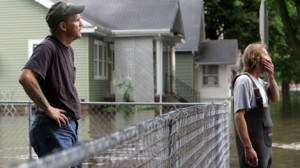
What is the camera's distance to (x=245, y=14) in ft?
152

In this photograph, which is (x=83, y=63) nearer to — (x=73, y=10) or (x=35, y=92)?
(x=73, y=10)

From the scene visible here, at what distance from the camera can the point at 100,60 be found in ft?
89.5

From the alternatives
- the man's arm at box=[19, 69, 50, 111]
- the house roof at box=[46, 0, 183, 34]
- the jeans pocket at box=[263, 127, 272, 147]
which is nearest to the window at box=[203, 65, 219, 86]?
the house roof at box=[46, 0, 183, 34]

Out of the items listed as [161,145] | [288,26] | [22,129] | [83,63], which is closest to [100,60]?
[83,63]

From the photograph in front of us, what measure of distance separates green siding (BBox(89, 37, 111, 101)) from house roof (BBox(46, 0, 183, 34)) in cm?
147

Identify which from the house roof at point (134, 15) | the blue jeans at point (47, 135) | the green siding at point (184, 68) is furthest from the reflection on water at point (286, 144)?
the green siding at point (184, 68)

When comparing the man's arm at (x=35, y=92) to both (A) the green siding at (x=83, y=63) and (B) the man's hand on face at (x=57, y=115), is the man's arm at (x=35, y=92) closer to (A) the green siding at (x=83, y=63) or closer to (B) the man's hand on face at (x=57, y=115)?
(B) the man's hand on face at (x=57, y=115)

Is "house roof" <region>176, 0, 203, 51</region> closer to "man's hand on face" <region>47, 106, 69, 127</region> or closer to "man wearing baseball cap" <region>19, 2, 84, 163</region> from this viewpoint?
"man wearing baseball cap" <region>19, 2, 84, 163</region>

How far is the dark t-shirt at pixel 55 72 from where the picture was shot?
4.66 m

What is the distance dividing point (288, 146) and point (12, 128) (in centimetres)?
808

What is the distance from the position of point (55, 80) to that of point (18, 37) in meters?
21.6

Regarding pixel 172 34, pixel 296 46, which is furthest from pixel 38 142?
pixel 172 34

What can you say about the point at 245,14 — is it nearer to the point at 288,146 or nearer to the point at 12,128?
the point at 288,146

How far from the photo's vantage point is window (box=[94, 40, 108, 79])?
26616mm
